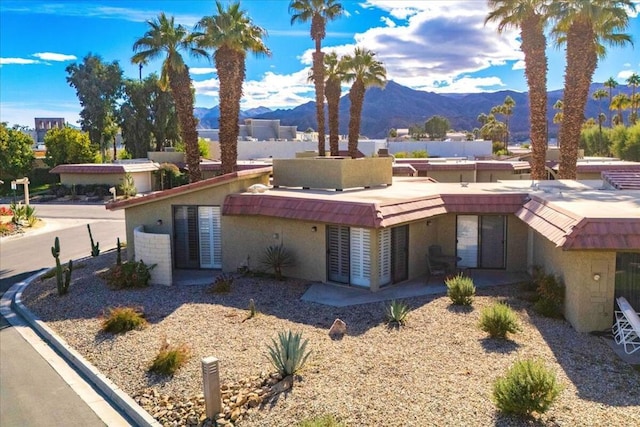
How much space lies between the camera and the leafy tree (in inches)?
2162

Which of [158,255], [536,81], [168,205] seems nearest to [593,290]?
[158,255]

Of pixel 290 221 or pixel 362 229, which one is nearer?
pixel 362 229

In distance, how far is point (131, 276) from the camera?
17375mm

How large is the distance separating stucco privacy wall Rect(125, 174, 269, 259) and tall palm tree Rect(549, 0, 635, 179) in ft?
51.5

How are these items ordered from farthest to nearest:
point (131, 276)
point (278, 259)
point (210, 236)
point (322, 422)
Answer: point (210, 236) < point (278, 259) < point (131, 276) < point (322, 422)

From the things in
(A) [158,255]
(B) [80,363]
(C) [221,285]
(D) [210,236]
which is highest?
(D) [210,236]

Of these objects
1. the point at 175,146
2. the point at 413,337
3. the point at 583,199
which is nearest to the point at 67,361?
the point at 413,337

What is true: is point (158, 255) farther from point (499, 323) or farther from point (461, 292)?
point (499, 323)

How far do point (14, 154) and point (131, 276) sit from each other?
4346cm

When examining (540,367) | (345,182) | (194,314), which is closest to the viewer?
(540,367)

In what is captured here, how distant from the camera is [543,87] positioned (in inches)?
1040

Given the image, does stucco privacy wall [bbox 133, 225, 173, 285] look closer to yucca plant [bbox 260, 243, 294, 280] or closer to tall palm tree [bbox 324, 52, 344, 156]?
yucca plant [bbox 260, 243, 294, 280]

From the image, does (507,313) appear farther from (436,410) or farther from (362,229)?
(362,229)

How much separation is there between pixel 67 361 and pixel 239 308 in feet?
14.6
